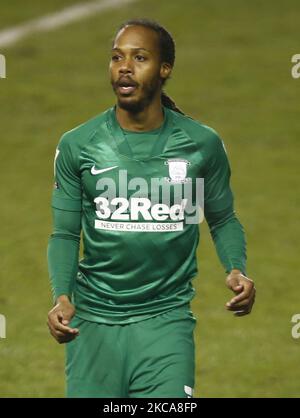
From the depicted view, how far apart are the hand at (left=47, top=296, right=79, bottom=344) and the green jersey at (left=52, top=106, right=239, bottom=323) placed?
0.82ft

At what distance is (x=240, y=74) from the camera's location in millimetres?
23672

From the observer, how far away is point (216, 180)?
8.90 metres

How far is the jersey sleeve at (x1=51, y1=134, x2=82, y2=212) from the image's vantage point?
874cm

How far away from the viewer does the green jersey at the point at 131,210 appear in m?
8.65

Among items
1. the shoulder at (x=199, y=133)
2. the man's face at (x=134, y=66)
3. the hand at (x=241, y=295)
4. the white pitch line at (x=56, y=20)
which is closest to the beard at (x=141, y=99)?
the man's face at (x=134, y=66)

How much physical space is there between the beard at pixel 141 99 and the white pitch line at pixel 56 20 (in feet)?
51.4

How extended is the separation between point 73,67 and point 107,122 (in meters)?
15.3

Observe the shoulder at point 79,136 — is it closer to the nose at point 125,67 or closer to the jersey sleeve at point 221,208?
the nose at point 125,67

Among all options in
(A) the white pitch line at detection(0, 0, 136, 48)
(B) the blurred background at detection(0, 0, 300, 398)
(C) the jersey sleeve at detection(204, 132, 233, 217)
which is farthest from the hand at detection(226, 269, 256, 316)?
(A) the white pitch line at detection(0, 0, 136, 48)

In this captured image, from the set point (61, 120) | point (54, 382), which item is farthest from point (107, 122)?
point (61, 120)

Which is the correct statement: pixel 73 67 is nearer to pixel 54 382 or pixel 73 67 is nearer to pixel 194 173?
pixel 54 382

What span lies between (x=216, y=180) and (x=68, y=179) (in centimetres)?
77

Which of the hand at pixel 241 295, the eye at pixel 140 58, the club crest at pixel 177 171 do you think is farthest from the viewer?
the club crest at pixel 177 171

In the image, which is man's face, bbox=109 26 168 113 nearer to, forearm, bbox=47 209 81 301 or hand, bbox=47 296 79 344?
forearm, bbox=47 209 81 301
